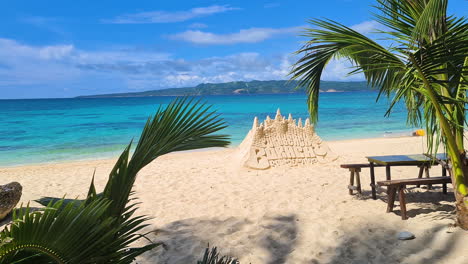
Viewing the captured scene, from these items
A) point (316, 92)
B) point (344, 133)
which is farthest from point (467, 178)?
point (344, 133)

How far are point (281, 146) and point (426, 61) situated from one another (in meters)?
5.90

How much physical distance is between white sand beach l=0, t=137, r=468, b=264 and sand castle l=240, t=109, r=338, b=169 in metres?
0.39

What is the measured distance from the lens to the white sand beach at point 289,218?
12.9 feet

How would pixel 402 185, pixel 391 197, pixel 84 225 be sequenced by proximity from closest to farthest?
pixel 84 225 < pixel 402 185 < pixel 391 197

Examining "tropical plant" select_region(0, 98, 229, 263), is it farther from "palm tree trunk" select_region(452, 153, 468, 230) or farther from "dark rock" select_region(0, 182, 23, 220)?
"dark rock" select_region(0, 182, 23, 220)

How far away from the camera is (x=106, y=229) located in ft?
6.13

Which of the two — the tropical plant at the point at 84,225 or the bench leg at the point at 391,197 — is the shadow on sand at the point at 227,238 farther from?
the tropical plant at the point at 84,225

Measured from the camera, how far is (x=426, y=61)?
3.32 metres

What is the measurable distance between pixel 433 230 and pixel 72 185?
7481 millimetres

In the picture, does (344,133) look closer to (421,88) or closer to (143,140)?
(421,88)

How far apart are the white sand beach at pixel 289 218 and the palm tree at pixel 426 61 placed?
0.75 metres

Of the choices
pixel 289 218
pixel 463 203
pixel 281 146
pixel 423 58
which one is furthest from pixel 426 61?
pixel 281 146

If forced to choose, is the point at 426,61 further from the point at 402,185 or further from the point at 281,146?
the point at 281,146

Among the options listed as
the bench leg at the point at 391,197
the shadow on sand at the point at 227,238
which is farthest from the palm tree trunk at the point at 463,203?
the shadow on sand at the point at 227,238
